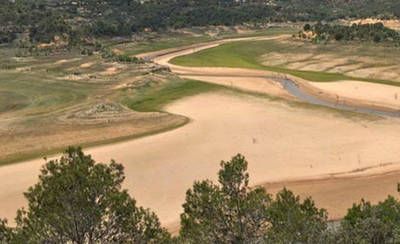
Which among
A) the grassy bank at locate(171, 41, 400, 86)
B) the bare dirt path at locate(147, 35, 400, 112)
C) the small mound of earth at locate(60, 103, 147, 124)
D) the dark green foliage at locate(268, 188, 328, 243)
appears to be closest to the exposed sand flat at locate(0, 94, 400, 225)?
the small mound of earth at locate(60, 103, 147, 124)

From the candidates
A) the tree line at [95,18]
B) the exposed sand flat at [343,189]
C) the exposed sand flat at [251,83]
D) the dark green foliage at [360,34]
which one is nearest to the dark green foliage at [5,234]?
the exposed sand flat at [343,189]

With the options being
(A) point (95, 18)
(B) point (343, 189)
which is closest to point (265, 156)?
(B) point (343, 189)

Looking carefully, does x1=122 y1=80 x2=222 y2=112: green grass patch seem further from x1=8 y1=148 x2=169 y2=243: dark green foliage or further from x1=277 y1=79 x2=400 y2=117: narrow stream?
x1=8 y1=148 x2=169 y2=243: dark green foliage

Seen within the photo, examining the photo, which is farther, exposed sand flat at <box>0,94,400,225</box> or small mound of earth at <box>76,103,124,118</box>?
small mound of earth at <box>76,103,124,118</box>

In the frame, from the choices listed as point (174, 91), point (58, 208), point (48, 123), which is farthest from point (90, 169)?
point (174, 91)

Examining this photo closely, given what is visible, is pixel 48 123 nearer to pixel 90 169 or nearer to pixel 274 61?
pixel 90 169

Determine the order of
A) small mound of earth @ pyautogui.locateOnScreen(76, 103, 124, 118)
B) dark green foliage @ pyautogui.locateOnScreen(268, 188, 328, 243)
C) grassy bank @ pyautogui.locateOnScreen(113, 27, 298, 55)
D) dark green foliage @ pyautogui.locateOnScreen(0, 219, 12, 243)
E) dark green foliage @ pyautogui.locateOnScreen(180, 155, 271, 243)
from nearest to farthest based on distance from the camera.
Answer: dark green foliage @ pyautogui.locateOnScreen(268, 188, 328, 243)
dark green foliage @ pyautogui.locateOnScreen(0, 219, 12, 243)
dark green foliage @ pyautogui.locateOnScreen(180, 155, 271, 243)
small mound of earth @ pyautogui.locateOnScreen(76, 103, 124, 118)
grassy bank @ pyautogui.locateOnScreen(113, 27, 298, 55)
